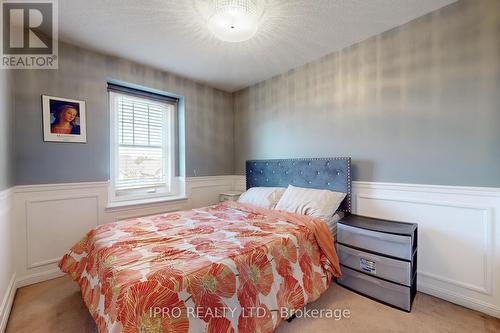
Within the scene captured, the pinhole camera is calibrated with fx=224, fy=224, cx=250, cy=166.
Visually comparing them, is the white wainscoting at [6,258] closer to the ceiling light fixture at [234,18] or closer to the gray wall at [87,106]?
the gray wall at [87,106]

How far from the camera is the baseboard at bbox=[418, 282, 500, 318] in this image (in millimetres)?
1724

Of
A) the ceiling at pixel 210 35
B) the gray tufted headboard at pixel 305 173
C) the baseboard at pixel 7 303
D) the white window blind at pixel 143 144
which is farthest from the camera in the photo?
the white window blind at pixel 143 144

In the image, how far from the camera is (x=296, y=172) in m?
2.96

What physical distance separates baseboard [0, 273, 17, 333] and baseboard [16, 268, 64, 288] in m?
0.10

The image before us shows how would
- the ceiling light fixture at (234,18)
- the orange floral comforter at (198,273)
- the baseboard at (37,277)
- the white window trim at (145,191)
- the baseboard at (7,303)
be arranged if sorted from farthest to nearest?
the white window trim at (145,191) < the baseboard at (37,277) < the ceiling light fixture at (234,18) < the baseboard at (7,303) < the orange floral comforter at (198,273)

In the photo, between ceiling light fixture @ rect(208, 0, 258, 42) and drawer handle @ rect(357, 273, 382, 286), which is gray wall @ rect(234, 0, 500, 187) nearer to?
drawer handle @ rect(357, 273, 382, 286)

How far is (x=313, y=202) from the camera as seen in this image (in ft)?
7.75

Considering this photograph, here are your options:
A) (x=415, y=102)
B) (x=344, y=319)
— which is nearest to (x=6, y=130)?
(x=344, y=319)

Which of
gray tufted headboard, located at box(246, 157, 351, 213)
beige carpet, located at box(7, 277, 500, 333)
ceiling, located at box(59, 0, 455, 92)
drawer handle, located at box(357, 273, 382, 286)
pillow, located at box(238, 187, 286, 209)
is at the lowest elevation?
beige carpet, located at box(7, 277, 500, 333)

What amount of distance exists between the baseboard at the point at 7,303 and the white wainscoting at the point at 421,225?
0.17m

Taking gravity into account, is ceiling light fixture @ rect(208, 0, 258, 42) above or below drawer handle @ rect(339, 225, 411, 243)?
above

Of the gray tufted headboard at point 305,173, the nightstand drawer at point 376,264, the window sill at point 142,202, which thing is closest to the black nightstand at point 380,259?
the nightstand drawer at point 376,264

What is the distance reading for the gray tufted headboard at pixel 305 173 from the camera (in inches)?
97.9

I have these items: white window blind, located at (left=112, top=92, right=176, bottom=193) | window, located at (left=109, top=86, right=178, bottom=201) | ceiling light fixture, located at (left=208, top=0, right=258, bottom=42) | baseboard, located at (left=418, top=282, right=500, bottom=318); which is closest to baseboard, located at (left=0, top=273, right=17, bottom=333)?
window, located at (left=109, top=86, right=178, bottom=201)
